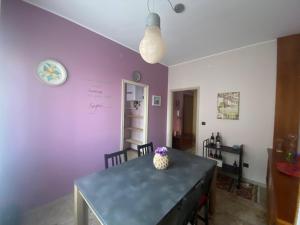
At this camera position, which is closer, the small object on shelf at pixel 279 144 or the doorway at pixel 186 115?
the small object on shelf at pixel 279 144

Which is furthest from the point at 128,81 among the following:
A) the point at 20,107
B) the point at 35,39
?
the point at 20,107

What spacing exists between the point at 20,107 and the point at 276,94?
149 inches

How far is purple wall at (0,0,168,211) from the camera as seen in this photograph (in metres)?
1.55

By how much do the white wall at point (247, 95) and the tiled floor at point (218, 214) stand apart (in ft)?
2.81

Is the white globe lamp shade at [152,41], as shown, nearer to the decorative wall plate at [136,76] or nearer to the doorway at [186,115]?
the decorative wall plate at [136,76]

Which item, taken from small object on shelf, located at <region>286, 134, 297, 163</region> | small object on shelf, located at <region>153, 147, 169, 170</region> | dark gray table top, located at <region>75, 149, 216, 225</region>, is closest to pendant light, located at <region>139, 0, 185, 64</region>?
small object on shelf, located at <region>153, 147, 169, 170</region>

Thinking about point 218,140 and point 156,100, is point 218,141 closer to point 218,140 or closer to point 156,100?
point 218,140

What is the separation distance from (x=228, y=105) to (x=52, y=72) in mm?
3212

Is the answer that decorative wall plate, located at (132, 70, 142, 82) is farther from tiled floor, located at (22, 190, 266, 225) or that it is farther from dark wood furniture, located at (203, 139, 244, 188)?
tiled floor, located at (22, 190, 266, 225)

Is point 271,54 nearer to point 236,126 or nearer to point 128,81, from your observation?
point 236,126

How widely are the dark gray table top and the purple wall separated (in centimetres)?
106

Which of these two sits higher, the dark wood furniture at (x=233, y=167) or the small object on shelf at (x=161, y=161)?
the small object on shelf at (x=161, y=161)

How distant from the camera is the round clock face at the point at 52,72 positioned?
1.76 meters

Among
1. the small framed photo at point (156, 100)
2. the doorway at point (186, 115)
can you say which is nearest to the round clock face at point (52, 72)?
the small framed photo at point (156, 100)
